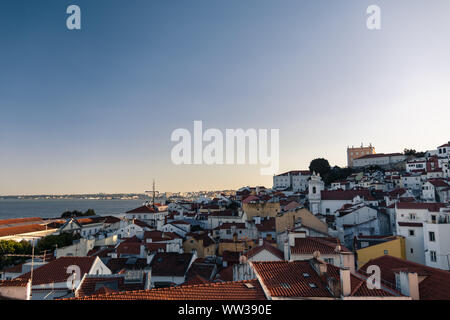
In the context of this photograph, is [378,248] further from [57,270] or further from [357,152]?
[357,152]

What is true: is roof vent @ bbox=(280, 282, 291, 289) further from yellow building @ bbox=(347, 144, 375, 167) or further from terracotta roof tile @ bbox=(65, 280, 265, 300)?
yellow building @ bbox=(347, 144, 375, 167)

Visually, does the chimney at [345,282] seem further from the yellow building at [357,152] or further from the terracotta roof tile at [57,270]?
the yellow building at [357,152]

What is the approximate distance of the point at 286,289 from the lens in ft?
28.6

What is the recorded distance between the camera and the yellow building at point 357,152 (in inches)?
4406

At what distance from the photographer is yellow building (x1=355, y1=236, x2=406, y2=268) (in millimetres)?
21344

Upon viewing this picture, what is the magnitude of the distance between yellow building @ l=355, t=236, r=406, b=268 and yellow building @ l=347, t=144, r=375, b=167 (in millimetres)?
96526

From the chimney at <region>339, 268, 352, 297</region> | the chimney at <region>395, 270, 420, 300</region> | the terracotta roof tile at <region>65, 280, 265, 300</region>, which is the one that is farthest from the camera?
the chimney at <region>395, 270, 420, 300</region>

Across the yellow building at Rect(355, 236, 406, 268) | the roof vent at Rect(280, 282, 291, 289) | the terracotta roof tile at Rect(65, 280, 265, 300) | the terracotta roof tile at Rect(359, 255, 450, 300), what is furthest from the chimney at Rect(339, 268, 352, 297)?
the yellow building at Rect(355, 236, 406, 268)

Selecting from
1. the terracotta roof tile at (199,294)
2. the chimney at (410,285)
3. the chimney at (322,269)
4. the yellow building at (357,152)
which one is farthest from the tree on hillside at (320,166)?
the terracotta roof tile at (199,294)

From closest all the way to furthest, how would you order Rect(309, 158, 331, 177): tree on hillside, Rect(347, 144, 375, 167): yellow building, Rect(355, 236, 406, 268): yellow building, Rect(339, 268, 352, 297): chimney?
1. Rect(339, 268, 352, 297): chimney
2. Rect(355, 236, 406, 268): yellow building
3. Rect(309, 158, 331, 177): tree on hillside
4. Rect(347, 144, 375, 167): yellow building

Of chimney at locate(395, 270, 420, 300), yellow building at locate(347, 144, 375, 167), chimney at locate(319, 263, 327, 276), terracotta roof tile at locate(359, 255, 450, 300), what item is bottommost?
terracotta roof tile at locate(359, 255, 450, 300)

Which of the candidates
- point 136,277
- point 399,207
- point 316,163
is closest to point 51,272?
point 136,277
